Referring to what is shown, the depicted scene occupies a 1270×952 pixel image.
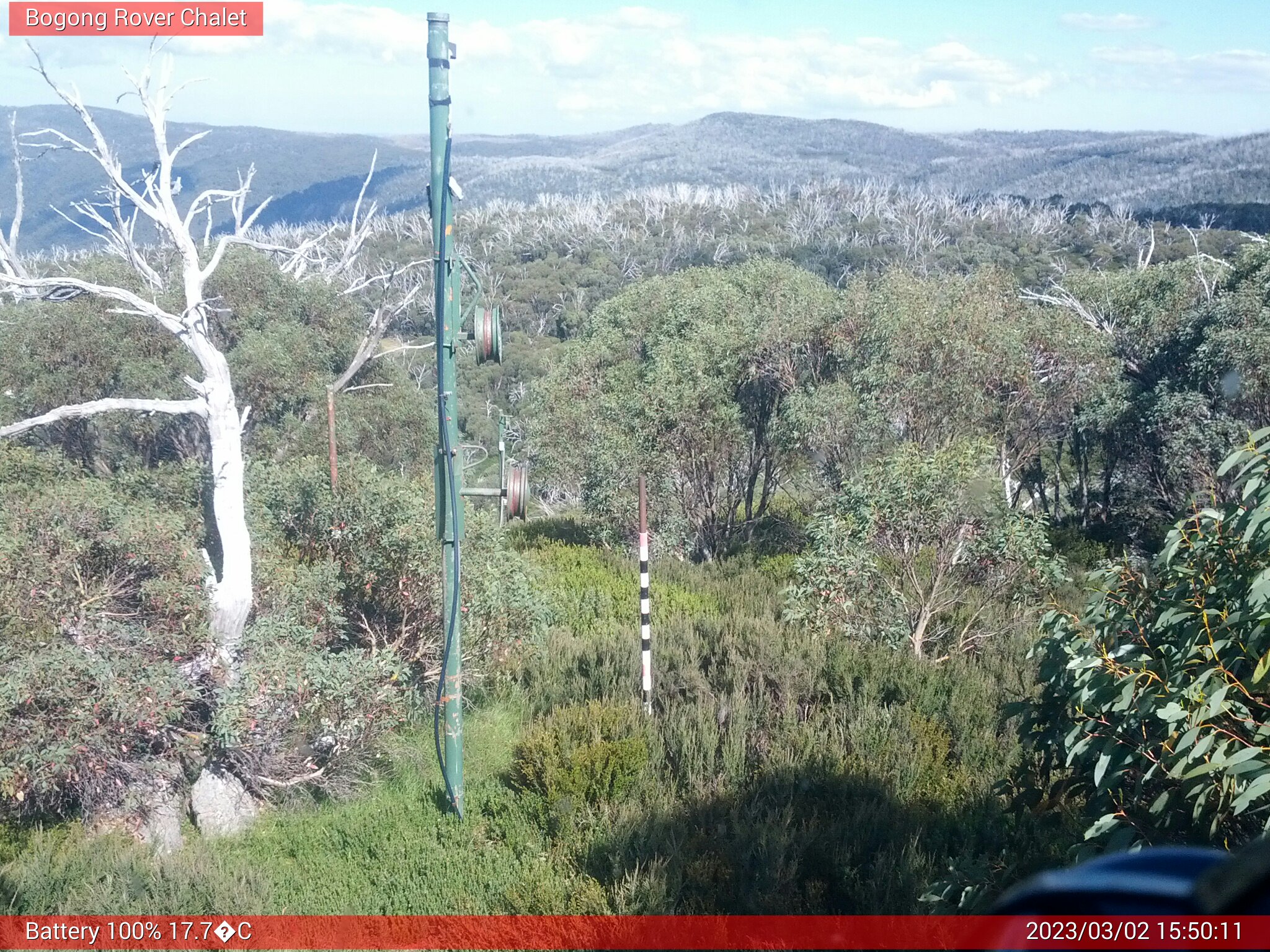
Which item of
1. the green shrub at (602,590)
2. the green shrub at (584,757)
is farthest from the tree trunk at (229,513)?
the green shrub at (602,590)

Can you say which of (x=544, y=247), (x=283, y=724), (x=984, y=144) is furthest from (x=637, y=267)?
(x=984, y=144)

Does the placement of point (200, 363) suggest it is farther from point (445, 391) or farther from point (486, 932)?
point (486, 932)

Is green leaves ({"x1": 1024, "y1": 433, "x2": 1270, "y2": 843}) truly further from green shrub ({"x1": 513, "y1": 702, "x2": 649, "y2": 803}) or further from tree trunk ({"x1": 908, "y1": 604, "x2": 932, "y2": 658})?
tree trunk ({"x1": 908, "y1": 604, "x2": 932, "y2": 658})

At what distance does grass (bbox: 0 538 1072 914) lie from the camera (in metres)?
5.58

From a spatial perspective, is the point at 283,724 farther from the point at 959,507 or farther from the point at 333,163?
the point at 333,163

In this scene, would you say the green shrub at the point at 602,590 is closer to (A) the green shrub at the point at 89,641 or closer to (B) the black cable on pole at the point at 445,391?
(A) the green shrub at the point at 89,641

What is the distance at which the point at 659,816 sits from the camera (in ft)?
21.3

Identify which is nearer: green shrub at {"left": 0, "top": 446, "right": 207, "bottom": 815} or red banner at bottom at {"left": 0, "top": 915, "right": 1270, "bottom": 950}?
red banner at bottom at {"left": 0, "top": 915, "right": 1270, "bottom": 950}

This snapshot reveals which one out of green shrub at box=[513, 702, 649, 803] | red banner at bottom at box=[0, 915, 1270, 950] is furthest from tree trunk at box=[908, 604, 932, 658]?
red banner at bottom at box=[0, 915, 1270, 950]

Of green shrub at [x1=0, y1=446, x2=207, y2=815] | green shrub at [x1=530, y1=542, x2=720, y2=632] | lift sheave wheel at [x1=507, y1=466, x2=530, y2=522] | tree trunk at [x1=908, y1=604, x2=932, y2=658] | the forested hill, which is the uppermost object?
the forested hill

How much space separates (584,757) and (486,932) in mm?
1780

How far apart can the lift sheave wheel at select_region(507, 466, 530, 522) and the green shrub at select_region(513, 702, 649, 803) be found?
1.91m

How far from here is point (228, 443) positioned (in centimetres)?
786

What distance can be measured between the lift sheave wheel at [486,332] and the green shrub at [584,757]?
2.89m
